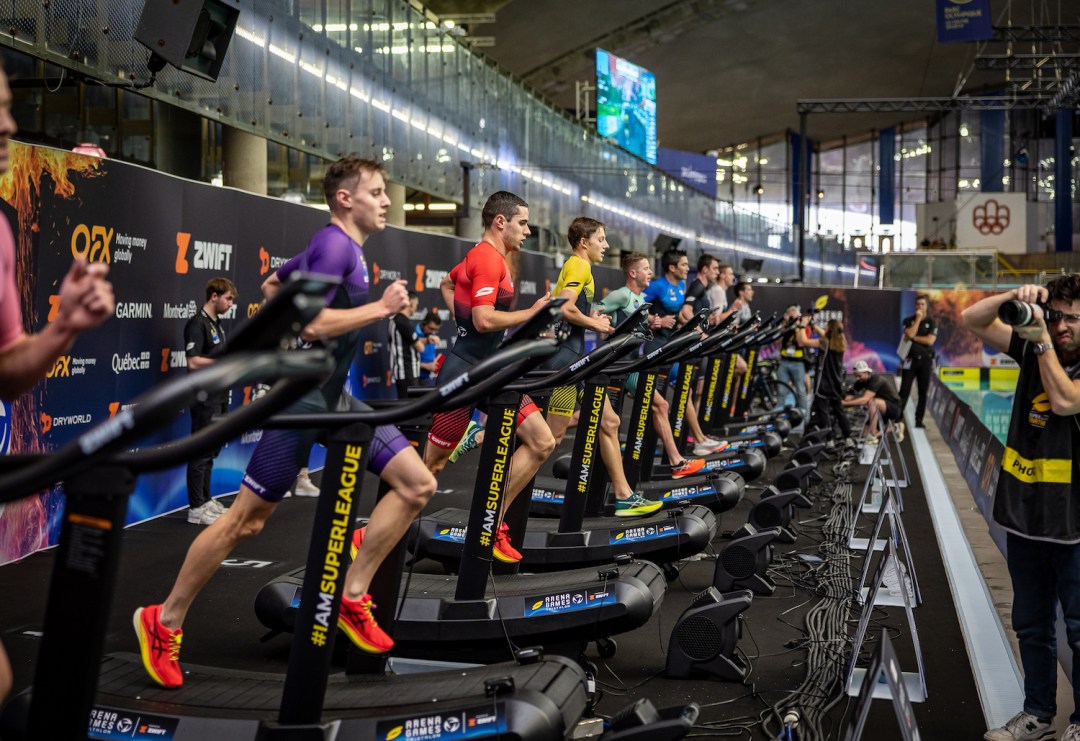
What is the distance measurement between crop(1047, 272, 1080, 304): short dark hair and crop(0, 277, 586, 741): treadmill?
170cm

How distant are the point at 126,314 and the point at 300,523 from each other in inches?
58.7

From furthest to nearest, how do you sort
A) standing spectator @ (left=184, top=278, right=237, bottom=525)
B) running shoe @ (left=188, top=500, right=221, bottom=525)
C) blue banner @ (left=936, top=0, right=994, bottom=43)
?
blue banner @ (left=936, top=0, right=994, bottom=43)
running shoe @ (left=188, top=500, right=221, bottom=525)
standing spectator @ (left=184, top=278, right=237, bottom=525)

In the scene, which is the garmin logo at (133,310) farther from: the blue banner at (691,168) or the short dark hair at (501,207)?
the blue banner at (691,168)

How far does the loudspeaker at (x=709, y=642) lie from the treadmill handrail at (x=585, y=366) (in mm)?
893

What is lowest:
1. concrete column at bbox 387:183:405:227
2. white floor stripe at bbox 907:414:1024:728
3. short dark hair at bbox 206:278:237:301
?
white floor stripe at bbox 907:414:1024:728

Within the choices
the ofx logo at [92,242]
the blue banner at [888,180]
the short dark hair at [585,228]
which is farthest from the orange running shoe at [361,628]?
the blue banner at [888,180]

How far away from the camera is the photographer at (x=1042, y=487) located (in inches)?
114

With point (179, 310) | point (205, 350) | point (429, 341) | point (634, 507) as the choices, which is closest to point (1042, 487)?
point (634, 507)

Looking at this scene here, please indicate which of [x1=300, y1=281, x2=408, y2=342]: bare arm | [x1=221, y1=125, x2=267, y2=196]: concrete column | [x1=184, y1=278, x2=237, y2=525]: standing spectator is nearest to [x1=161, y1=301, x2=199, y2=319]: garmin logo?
[x1=184, y1=278, x2=237, y2=525]: standing spectator

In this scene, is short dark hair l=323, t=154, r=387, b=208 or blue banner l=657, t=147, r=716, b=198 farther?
blue banner l=657, t=147, r=716, b=198

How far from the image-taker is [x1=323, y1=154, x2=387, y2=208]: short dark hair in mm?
3051

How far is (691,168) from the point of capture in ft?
74.0

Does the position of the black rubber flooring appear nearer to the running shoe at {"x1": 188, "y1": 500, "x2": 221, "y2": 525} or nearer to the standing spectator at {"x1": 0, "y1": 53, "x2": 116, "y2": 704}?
the running shoe at {"x1": 188, "y1": 500, "x2": 221, "y2": 525}

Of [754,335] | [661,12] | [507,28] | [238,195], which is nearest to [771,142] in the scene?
[661,12]
